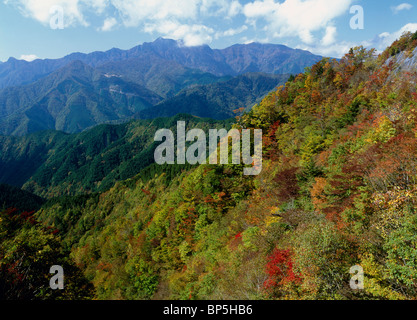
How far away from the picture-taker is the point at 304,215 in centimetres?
2912

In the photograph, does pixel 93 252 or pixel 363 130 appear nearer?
pixel 363 130

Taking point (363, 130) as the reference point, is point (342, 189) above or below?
below

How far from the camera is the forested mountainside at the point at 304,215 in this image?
17.0 metres

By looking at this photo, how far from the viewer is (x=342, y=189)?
1080 inches

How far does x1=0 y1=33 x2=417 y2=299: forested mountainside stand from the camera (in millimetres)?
17016

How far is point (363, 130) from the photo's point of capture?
3747cm

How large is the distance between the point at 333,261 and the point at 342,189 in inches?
521

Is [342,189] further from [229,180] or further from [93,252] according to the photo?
[93,252]

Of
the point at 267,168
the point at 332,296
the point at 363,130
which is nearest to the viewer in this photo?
the point at 332,296

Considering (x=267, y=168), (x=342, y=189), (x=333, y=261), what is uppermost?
(x=267, y=168)

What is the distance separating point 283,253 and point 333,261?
236 inches
